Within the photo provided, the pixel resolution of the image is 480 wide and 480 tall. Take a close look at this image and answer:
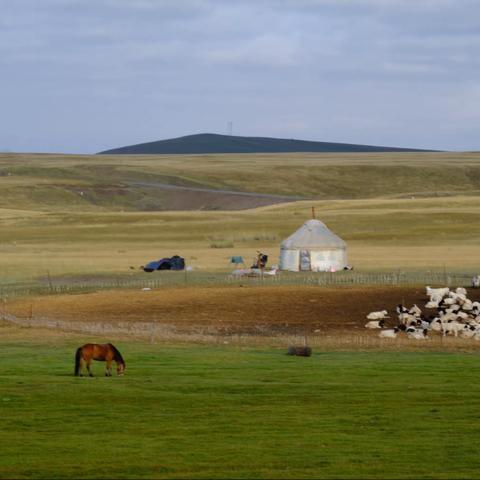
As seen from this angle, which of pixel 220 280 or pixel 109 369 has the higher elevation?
pixel 220 280

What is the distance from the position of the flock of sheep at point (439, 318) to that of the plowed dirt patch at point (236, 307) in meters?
0.49

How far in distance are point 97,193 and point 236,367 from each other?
375 feet

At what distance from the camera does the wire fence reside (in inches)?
2178

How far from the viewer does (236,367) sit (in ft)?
104

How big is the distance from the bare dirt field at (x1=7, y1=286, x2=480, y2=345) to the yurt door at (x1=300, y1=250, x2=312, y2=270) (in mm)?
10926

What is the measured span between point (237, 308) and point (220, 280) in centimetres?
1024

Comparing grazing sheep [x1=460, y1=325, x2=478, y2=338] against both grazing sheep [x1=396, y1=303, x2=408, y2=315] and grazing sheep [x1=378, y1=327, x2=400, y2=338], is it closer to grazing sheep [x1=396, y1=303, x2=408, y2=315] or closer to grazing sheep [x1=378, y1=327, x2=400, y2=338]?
grazing sheep [x1=378, y1=327, x2=400, y2=338]

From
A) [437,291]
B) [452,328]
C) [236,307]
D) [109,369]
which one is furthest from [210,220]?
[109,369]

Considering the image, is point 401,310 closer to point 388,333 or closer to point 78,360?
point 388,333

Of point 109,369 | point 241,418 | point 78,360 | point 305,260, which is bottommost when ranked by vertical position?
point 241,418

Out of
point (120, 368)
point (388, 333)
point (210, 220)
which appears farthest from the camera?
point (210, 220)

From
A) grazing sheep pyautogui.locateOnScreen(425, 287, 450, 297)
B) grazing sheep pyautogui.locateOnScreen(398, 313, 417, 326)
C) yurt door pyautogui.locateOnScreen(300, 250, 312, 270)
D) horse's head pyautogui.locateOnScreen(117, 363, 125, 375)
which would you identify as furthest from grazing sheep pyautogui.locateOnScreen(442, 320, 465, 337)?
yurt door pyautogui.locateOnScreen(300, 250, 312, 270)

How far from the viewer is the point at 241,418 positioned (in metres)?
23.6

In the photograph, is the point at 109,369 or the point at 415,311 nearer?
the point at 109,369
